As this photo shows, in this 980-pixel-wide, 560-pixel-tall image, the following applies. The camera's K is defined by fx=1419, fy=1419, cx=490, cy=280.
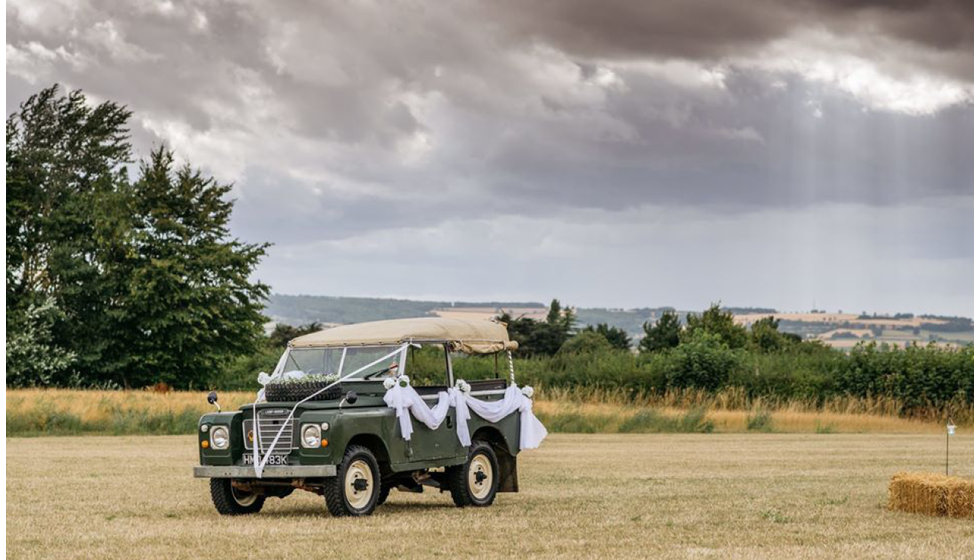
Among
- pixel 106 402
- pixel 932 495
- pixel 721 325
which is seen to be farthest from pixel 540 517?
pixel 721 325

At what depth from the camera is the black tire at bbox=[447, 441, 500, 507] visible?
727 inches

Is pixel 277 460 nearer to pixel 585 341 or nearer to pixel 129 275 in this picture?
pixel 129 275

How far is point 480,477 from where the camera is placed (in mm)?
18891

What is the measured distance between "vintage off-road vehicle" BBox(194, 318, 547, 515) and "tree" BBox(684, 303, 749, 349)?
6809cm

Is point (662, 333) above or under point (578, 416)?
above

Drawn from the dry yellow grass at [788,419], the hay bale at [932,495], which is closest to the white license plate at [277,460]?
the hay bale at [932,495]

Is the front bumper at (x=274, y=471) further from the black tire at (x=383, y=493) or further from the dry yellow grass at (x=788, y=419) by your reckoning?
the dry yellow grass at (x=788, y=419)

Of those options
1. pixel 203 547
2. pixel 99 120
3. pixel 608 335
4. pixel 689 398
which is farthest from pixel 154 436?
pixel 608 335

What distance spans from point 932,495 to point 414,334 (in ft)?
22.1

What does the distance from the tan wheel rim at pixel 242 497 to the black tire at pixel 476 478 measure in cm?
257

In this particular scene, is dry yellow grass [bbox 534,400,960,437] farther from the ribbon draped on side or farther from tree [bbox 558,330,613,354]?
tree [bbox 558,330,613,354]

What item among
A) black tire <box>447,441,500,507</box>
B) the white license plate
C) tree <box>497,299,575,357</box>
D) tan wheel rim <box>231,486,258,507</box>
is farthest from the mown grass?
tree <box>497,299,575,357</box>

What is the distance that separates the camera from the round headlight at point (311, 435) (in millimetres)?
16562

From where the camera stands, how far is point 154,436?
39.2 metres
